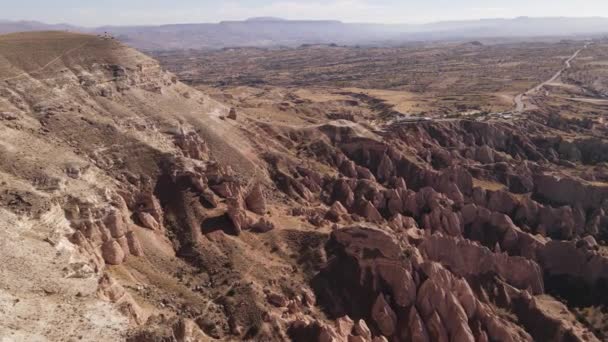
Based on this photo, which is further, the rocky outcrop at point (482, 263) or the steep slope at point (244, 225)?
the rocky outcrop at point (482, 263)

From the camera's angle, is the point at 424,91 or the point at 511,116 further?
the point at 424,91

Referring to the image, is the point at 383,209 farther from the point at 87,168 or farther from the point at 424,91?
the point at 424,91

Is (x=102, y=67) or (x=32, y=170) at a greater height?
(x=102, y=67)

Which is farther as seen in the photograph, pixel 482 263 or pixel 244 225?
pixel 482 263

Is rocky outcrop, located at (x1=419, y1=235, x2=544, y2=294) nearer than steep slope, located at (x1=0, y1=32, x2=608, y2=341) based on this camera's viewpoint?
No

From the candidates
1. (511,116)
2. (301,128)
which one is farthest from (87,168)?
(511,116)

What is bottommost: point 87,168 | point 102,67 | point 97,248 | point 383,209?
point 383,209

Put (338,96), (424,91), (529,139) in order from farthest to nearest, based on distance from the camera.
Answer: (424,91) → (338,96) → (529,139)

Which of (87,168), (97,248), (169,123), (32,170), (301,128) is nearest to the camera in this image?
(97,248)
